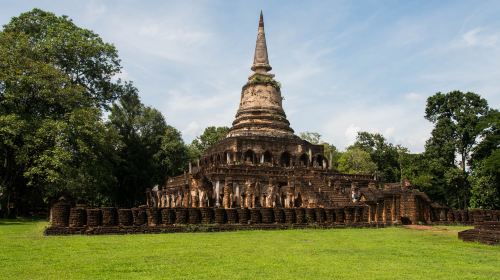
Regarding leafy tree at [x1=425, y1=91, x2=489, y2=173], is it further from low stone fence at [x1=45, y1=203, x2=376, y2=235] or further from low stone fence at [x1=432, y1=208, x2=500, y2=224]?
low stone fence at [x1=45, y1=203, x2=376, y2=235]

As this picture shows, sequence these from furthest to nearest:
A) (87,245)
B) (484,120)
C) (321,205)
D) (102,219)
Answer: (484,120) < (321,205) < (102,219) < (87,245)

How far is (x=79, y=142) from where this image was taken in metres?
25.4

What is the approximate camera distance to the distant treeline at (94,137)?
83.5 feet

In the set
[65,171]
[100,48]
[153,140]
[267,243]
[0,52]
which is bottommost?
[267,243]

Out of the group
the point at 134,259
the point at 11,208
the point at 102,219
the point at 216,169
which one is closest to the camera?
the point at 134,259

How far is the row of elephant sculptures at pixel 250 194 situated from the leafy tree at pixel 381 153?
28.3m

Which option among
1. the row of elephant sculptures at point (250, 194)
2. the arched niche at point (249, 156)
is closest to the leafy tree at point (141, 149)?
the arched niche at point (249, 156)

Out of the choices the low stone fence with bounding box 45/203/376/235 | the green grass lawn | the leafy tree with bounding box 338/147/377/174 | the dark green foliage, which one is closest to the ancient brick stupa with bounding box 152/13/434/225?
the low stone fence with bounding box 45/203/376/235

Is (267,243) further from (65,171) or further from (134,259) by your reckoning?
(65,171)

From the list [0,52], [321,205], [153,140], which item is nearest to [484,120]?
[321,205]

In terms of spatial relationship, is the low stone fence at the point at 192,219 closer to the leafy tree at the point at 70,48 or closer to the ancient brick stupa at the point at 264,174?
the ancient brick stupa at the point at 264,174

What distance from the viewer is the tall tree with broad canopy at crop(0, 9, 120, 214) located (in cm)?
2473

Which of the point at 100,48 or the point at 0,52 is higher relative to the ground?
the point at 100,48

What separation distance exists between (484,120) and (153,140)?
83.9 feet
